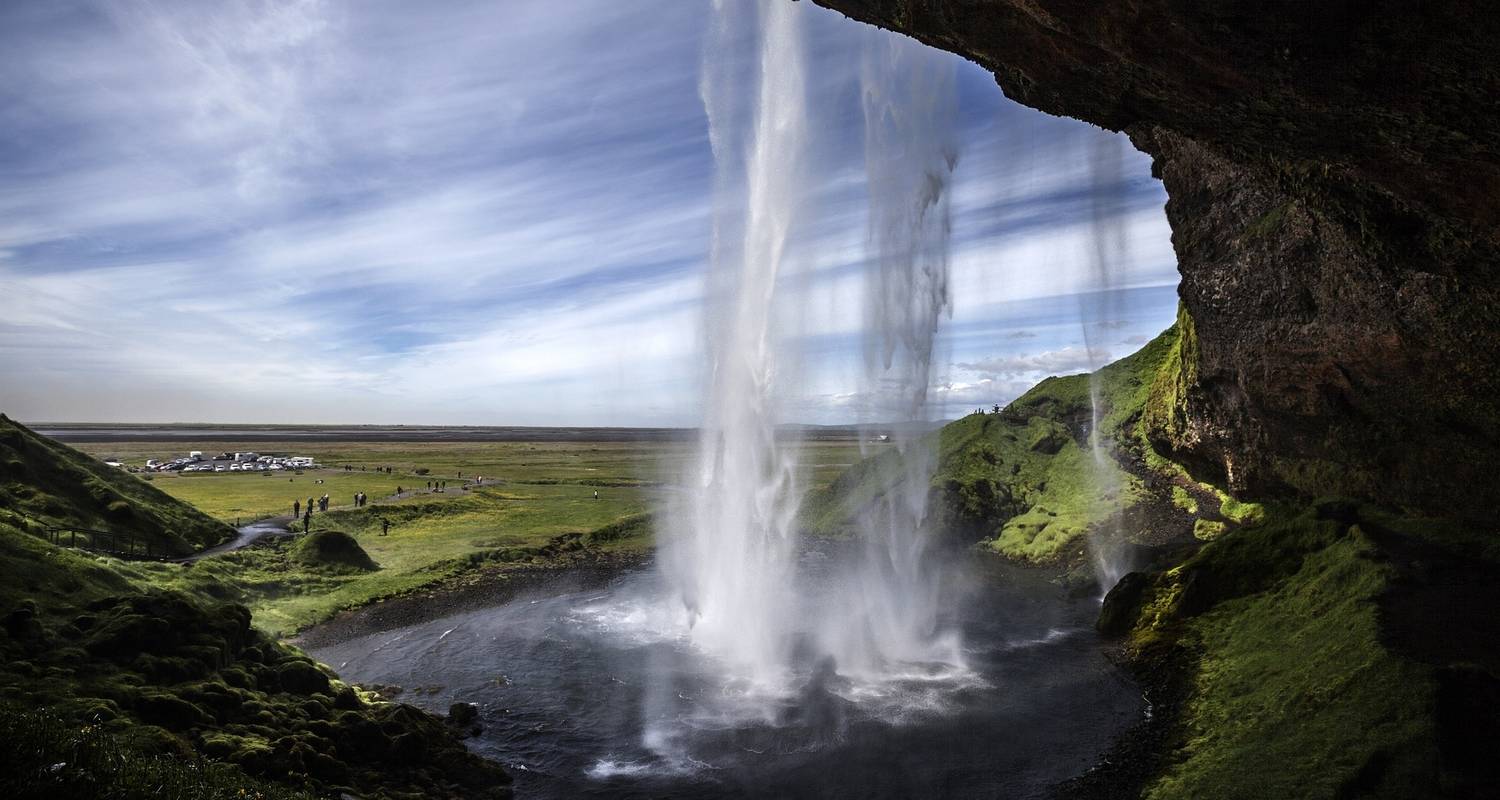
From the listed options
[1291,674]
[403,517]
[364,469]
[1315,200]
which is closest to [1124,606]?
[1291,674]

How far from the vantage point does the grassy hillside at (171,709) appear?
13266 millimetres

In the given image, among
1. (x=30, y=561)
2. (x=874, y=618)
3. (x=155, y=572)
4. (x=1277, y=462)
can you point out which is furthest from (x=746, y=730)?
(x=155, y=572)

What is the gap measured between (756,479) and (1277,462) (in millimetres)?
24314

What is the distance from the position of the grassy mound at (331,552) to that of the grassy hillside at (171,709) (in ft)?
60.3

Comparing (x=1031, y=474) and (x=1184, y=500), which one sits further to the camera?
(x=1031, y=474)

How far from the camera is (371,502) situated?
72.9 m

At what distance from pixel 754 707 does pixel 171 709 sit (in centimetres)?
1698

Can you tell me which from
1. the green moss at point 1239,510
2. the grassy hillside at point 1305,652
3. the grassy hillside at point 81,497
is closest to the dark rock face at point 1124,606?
the grassy hillside at point 1305,652

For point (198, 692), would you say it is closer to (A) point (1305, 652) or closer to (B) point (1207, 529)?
(A) point (1305, 652)

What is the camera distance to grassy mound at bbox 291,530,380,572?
44438mm

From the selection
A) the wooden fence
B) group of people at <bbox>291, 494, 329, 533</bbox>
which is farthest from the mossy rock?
group of people at <bbox>291, 494, 329, 533</bbox>

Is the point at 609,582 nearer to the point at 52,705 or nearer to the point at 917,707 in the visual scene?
the point at 917,707

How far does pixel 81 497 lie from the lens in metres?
41.5

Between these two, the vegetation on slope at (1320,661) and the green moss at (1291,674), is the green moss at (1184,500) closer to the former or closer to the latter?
the vegetation on slope at (1320,661)
